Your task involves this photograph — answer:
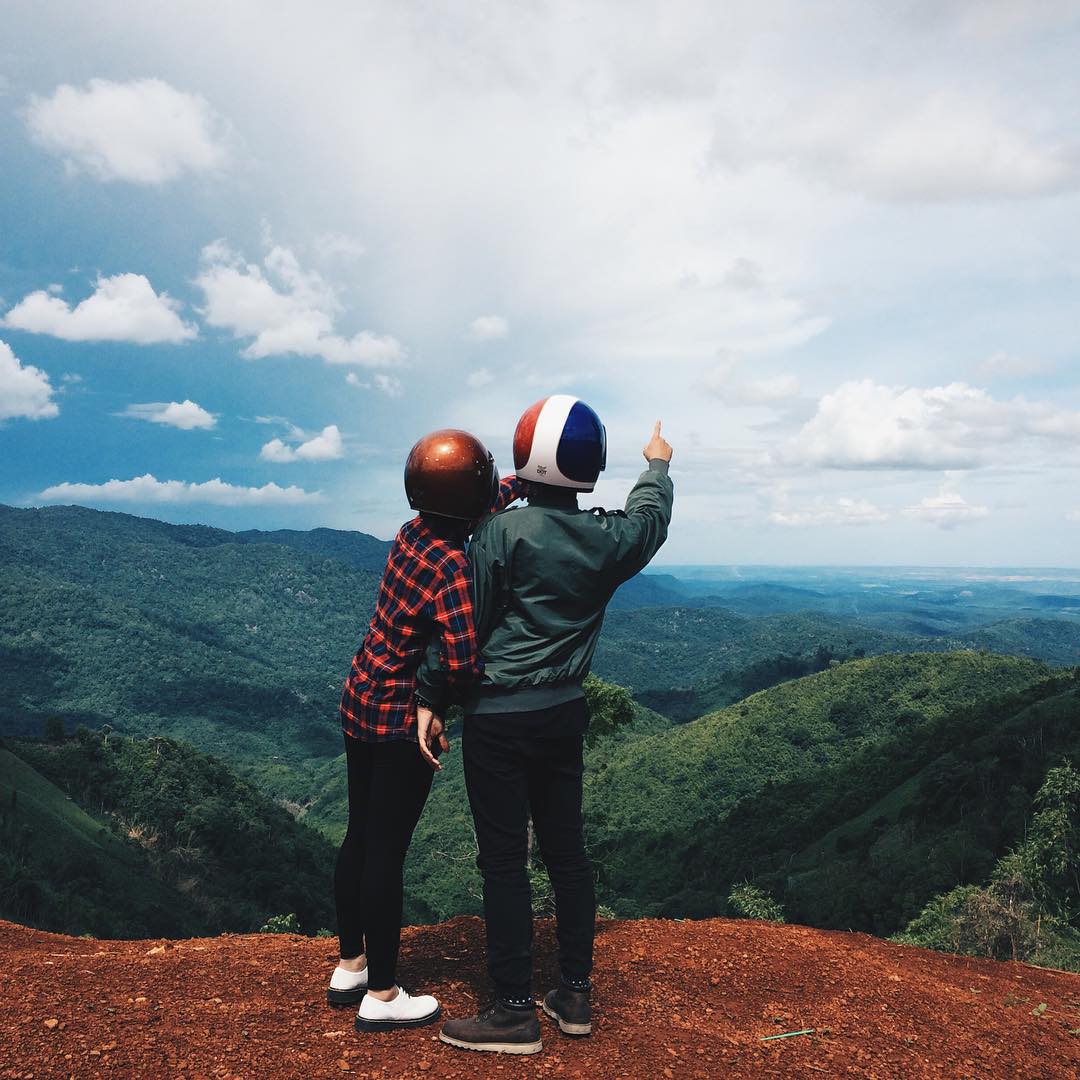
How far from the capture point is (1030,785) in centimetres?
3962

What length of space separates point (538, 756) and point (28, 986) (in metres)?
3.05

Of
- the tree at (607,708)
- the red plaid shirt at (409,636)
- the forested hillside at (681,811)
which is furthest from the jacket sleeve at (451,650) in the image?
the tree at (607,708)

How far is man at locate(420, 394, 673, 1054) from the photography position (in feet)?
11.7

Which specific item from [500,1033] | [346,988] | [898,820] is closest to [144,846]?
[898,820]

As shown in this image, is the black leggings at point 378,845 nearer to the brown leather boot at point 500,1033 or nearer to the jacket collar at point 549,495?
the brown leather boot at point 500,1033

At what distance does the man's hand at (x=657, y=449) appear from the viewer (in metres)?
4.22

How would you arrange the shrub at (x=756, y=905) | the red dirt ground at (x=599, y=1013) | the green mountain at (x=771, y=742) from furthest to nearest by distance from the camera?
the green mountain at (x=771, y=742), the shrub at (x=756, y=905), the red dirt ground at (x=599, y=1013)

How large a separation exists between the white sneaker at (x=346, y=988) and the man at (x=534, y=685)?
61cm

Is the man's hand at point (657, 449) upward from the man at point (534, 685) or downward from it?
upward

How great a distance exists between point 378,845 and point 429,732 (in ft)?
2.33

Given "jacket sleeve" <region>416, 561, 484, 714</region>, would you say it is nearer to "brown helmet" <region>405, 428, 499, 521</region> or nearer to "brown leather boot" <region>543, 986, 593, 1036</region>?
"brown helmet" <region>405, 428, 499, 521</region>

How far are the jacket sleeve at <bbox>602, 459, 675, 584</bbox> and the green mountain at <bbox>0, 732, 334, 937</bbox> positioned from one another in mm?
41763

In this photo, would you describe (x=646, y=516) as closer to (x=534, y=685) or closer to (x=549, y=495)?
(x=549, y=495)

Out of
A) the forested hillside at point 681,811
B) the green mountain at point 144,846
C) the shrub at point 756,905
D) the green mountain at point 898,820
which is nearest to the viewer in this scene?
the green mountain at point 898,820
